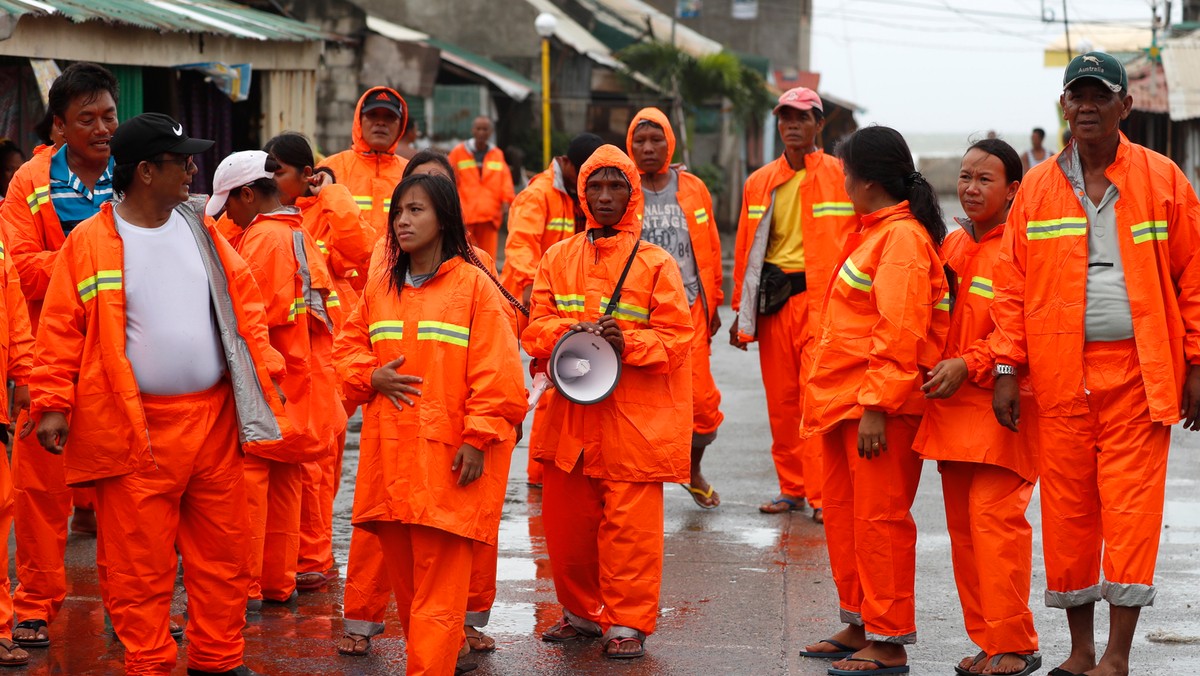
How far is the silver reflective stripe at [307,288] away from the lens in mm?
6117

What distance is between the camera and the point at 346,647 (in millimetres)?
5535

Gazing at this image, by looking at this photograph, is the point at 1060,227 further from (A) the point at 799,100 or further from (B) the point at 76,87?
(B) the point at 76,87

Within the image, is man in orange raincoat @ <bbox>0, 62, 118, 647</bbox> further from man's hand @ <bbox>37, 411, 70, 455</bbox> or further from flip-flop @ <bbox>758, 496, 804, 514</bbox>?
flip-flop @ <bbox>758, 496, 804, 514</bbox>

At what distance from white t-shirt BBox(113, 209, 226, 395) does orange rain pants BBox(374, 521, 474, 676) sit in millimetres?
876

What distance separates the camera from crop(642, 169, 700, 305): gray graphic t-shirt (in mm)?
7805

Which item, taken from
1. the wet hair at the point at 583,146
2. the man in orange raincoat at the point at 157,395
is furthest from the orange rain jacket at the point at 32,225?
the wet hair at the point at 583,146

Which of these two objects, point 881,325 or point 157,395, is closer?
point 157,395

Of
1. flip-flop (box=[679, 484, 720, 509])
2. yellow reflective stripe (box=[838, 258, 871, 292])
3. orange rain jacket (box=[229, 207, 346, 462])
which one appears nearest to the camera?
yellow reflective stripe (box=[838, 258, 871, 292])

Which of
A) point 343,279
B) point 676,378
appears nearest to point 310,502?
point 343,279

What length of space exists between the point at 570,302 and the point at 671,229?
219cm

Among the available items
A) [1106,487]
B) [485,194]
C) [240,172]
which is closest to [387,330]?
[240,172]

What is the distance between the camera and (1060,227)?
16.9 ft

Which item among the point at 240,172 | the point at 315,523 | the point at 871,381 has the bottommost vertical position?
the point at 315,523

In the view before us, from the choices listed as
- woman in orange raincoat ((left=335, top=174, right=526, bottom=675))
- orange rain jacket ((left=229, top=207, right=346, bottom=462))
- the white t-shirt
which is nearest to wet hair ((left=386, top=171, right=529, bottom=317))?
woman in orange raincoat ((left=335, top=174, right=526, bottom=675))
